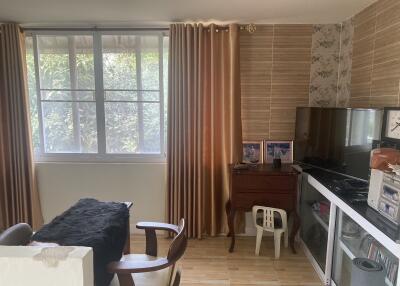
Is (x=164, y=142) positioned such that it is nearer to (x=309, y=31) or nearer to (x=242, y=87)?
(x=242, y=87)

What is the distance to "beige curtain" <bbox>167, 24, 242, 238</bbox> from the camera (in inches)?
111

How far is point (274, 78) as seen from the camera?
2.95 meters

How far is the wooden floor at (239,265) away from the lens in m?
2.37

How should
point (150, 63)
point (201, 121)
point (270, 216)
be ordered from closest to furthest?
point (270, 216) → point (201, 121) → point (150, 63)

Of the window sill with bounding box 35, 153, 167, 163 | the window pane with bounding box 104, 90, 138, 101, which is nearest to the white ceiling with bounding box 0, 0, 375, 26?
the window pane with bounding box 104, 90, 138, 101

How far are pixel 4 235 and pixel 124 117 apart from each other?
1804 millimetres

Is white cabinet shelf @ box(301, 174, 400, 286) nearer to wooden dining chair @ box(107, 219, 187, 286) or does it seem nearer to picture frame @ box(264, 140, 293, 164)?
picture frame @ box(264, 140, 293, 164)

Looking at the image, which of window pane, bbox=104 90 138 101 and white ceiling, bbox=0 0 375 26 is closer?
white ceiling, bbox=0 0 375 26

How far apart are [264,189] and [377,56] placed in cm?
142

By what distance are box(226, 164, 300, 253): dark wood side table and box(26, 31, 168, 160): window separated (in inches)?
37.5

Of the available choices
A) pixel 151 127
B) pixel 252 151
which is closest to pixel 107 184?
pixel 151 127

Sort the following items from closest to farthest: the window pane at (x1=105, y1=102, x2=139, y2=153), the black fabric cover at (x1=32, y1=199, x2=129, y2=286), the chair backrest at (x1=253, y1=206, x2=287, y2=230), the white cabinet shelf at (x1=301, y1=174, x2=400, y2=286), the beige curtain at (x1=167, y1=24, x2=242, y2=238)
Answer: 1. the black fabric cover at (x1=32, y1=199, x2=129, y2=286)
2. the white cabinet shelf at (x1=301, y1=174, x2=400, y2=286)
3. the chair backrest at (x1=253, y1=206, x2=287, y2=230)
4. the beige curtain at (x1=167, y1=24, x2=242, y2=238)
5. the window pane at (x1=105, y1=102, x2=139, y2=153)

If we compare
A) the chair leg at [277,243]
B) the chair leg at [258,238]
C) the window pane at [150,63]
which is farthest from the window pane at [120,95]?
the chair leg at [277,243]

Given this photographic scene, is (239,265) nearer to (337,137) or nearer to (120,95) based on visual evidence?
(337,137)
